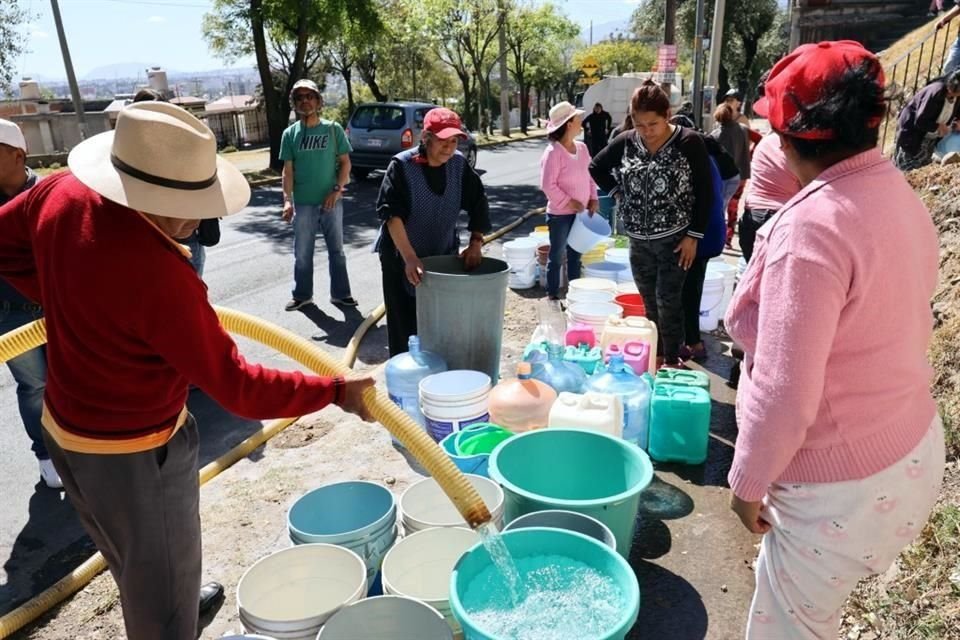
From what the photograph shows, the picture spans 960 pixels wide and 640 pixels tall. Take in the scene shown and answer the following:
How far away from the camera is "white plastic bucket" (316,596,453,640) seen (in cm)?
224

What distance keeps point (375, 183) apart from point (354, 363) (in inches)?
451

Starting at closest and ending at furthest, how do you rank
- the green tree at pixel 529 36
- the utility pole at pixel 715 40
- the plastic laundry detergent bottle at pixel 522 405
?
the plastic laundry detergent bottle at pixel 522 405, the utility pole at pixel 715 40, the green tree at pixel 529 36

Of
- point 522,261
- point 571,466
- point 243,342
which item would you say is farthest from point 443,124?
point 522,261

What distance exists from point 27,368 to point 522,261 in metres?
4.71

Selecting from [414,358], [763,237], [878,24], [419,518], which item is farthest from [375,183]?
[878,24]

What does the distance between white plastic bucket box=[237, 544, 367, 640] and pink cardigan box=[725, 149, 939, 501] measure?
1490 mm

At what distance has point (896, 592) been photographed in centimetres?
274

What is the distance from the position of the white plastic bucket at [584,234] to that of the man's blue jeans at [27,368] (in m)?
4.36

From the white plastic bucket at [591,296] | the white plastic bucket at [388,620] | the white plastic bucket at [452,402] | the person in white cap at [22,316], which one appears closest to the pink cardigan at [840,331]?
the white plastic bucket at [388,620]

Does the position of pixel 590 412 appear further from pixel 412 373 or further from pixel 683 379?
pixel 412 373

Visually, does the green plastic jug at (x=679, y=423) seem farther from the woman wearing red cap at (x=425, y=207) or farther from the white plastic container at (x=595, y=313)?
the woman wearing red cap at (x=425, y=207)

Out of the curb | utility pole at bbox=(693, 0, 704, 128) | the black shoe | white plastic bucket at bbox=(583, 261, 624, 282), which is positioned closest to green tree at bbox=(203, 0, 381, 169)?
the curb

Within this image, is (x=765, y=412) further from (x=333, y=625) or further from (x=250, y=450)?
(x=250, y=450)

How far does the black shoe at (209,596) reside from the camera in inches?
115
